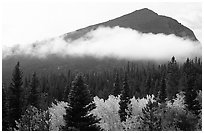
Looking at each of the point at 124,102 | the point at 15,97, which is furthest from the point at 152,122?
the point at 124,102

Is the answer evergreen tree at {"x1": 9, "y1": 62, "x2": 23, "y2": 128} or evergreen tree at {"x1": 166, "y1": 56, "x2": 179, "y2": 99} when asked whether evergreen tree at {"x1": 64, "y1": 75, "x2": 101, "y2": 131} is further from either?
evergreen tree at {"x1": 166, "y1": 56, "x2": 179, "y2": 99}

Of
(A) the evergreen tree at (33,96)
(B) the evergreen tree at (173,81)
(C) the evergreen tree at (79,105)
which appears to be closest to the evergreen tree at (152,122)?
(C) the evergreen tree at (79,105)

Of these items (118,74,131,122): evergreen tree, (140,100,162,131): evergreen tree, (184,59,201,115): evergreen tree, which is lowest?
(118,74,131,122): evergreen tree

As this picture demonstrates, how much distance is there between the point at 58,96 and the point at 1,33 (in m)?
45.9

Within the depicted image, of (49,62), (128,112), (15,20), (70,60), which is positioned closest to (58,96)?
(128,112)

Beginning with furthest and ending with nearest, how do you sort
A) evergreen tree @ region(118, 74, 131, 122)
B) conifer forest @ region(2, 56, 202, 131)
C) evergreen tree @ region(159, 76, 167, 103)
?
evergreen tree @ region(159, 76, 167, 103) → evergreen tree @ region(118, 74, 131, 122) → conifer forest @ region(2, 56, 202, 131)

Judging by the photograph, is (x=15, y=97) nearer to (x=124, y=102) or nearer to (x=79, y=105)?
(x=79, y=105)

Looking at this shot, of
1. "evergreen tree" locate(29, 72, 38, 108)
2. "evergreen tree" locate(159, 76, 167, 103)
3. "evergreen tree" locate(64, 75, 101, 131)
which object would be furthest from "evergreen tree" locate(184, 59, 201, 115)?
"evergreen tree" locate(29, 72, 38, 108)

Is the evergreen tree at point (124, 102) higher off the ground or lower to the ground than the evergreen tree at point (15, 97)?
lower

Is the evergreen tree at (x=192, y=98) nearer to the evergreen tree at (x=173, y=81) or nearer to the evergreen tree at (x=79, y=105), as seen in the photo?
the evergreen tree at (x=173, y=81)

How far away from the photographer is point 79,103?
20266mm

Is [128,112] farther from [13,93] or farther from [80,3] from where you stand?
[80,3]

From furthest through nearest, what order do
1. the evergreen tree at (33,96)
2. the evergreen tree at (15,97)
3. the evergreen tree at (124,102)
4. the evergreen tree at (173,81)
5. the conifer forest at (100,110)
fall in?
the evergreen tree at (173,81) < the evergreen tree at (124,102) < the evergreen tree at (33,96) < the evergreen tree at (15,97) < the conifer forest at (100,110)

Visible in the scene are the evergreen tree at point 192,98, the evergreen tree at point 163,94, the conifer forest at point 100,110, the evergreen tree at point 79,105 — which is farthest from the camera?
the evergreen tree at point 163,94
